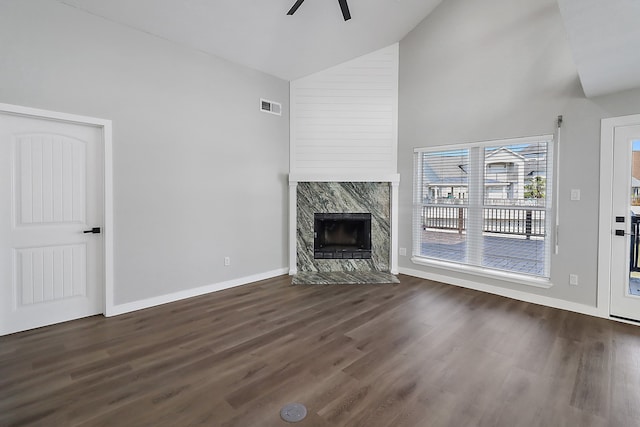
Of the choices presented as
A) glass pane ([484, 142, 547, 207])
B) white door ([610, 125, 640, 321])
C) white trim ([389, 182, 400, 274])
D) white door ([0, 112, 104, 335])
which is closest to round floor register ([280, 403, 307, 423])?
white door ([0, 112, 104, 335])

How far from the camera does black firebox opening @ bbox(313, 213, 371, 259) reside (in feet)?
17.2

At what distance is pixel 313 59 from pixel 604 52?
11.5 ft

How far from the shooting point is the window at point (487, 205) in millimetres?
3922

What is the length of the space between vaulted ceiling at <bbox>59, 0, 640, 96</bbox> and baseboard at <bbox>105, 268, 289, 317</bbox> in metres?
3.19

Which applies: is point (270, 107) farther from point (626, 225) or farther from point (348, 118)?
point (626, 225)

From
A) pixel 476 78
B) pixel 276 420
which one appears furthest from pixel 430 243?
pixel 276 420

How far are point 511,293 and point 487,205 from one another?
123 centimetres

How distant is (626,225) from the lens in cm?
329

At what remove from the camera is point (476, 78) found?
14.1ft

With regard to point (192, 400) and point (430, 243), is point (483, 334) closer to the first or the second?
point (430, 243)

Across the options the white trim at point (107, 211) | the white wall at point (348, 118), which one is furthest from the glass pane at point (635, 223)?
the white trim at point (107, 211)

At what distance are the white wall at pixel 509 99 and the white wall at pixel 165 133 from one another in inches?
87.4

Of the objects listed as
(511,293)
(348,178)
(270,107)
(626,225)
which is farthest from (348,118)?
(626,225)

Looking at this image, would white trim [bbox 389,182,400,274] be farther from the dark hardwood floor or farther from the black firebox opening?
the dark hardwood floor
